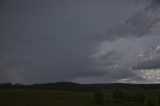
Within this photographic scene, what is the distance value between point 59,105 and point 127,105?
2500 centimetres

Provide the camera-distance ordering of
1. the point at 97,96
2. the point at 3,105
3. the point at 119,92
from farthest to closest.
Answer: the point at 119,92 < the point at 97,96 < the point at 3,105

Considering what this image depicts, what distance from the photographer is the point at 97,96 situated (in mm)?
123312

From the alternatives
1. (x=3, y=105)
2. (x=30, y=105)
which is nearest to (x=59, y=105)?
(x=30, y=105)

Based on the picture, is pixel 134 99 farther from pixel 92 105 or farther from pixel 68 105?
pixel 68 105

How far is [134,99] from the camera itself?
12675cm


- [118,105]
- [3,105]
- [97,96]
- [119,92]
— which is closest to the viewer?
[3,105]

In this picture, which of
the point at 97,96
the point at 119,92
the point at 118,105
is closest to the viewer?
the point at 118,105

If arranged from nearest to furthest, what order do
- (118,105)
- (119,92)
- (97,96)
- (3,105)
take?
(3,105)
(118,105)
(97,96)
(119,92)

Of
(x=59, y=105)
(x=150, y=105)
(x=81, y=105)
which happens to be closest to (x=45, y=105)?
(x=59, y=105)

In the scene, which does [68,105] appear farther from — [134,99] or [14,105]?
[134,99]

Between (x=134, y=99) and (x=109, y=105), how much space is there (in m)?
18.9

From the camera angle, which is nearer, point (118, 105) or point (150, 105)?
point (150, 105)

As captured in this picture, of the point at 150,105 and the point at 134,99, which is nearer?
the point at 150,105

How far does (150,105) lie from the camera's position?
10200 centimetres
